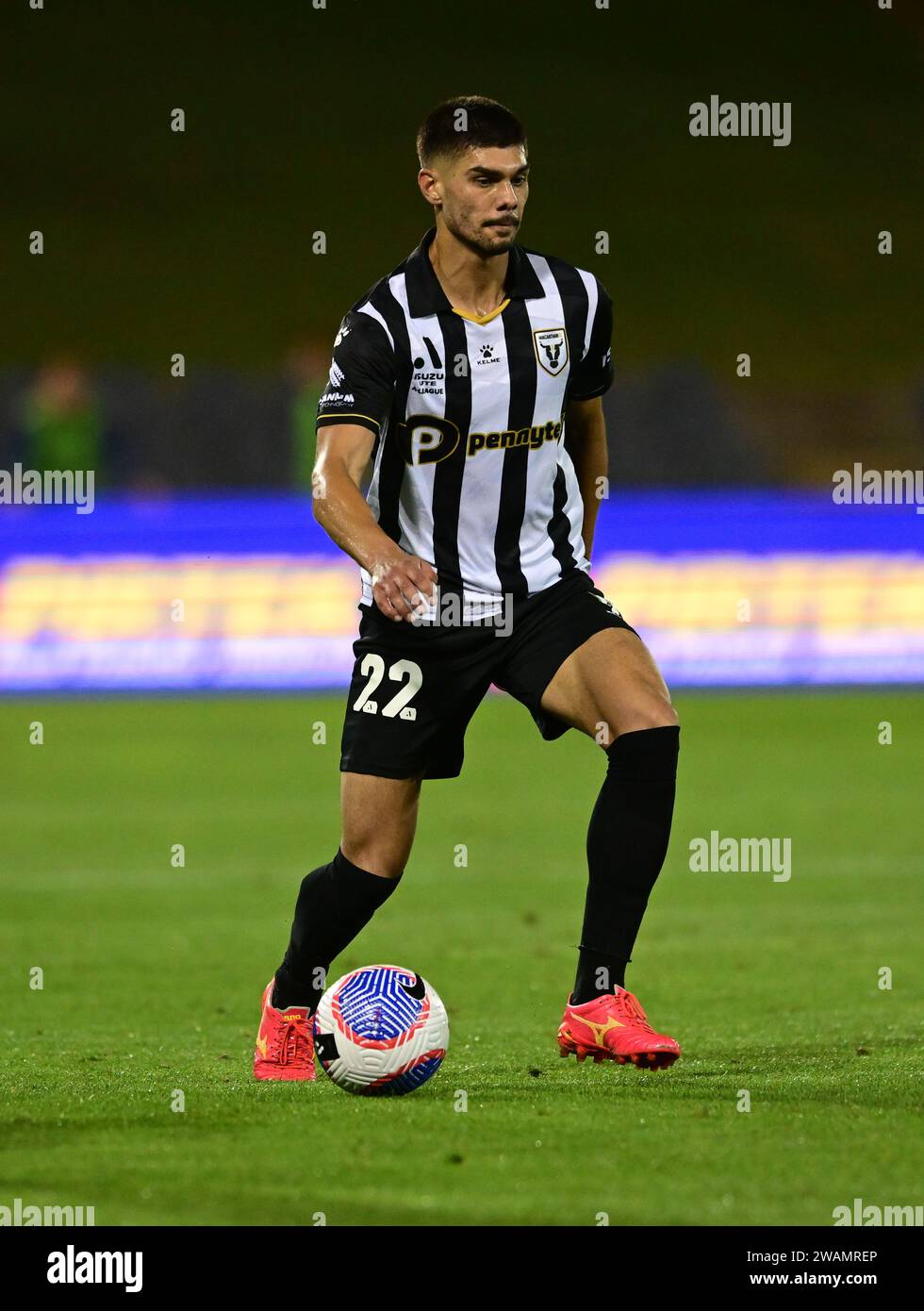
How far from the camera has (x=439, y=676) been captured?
5.25 m

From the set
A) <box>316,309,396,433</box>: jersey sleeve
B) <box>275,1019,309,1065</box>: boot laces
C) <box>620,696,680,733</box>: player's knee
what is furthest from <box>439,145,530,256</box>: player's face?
<box>275,1019,309,1065</box>: boot laces

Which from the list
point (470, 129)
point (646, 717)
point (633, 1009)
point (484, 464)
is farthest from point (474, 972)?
point (470, 129)

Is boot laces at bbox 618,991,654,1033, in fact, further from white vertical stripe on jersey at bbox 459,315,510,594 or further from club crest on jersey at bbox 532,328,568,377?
club crest on jersey at bbox 532,328,568,377

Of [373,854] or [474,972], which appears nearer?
[373,854]

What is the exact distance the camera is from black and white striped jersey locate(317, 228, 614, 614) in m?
5.23

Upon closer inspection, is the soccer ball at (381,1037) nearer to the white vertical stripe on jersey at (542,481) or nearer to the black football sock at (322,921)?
the black football sock at (322,921)

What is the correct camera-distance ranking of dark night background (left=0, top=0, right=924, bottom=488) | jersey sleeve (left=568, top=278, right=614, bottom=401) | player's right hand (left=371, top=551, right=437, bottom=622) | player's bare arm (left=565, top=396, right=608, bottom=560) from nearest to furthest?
player's right hand (left=371, top=551, right=437, bottom=622) < jersey sleeve (left=568, top=278, right=614, bottom=401) < player's bare arm (left=565, top=396, right=608, bottom=560) < dark night background (left=0, top=0, right=924, bottom=488)

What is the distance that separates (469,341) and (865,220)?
22383 millimetres

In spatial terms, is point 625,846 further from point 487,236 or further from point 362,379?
point 487,236

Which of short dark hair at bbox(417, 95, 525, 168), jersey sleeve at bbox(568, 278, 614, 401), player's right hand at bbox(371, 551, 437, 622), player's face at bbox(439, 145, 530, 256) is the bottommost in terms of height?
player's right hand at bbox(371, 551, 437, 622)

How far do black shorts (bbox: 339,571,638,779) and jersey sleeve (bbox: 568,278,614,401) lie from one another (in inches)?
25.5

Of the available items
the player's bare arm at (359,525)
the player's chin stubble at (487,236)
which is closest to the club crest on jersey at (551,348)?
the player's chin stubble at (487,236)

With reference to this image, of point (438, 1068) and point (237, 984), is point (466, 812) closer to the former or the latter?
point (237, 984)

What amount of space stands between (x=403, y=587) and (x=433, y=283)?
3.42 feet
